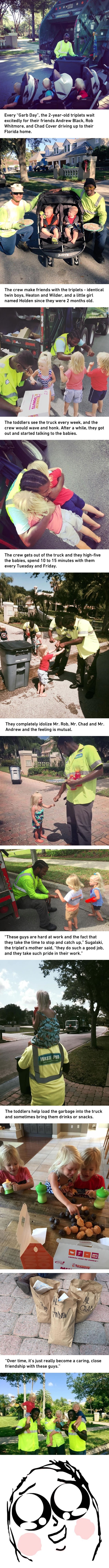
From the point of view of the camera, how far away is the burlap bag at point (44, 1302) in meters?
8.22

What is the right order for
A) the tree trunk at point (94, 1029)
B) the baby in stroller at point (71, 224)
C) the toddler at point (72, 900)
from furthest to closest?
the baby in stroller at point (71, 224)
the tree trunk at point (94, 1029)
the toddler at point (72, 900)

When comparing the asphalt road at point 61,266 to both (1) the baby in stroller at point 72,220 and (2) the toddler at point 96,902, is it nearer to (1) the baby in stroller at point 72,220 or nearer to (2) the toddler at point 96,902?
(1) the baby in stroller at point 72,220

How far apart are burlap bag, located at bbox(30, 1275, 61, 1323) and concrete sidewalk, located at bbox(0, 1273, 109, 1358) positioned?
35mm

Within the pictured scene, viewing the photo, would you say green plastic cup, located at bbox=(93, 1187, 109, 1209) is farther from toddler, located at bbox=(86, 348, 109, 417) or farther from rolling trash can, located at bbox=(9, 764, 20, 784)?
toddler, located at bbox=(86, 348, 109, 417)

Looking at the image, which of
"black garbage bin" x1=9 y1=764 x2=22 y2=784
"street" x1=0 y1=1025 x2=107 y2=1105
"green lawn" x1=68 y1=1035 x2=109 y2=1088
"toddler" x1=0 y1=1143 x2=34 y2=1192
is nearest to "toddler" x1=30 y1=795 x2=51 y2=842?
"black garbage bin" x1=9 y1=764 x2=22 y2=784

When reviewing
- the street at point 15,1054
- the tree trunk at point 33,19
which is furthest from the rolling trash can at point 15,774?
the tree trunk at point 33,19

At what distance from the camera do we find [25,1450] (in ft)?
27.0

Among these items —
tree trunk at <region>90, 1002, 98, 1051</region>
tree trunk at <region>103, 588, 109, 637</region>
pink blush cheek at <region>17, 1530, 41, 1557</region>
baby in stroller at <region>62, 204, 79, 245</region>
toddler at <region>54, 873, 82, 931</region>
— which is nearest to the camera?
pink blush cheek at <region>17, 1530, 41, 1557</region>

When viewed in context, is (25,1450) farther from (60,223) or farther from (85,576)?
(60,223)

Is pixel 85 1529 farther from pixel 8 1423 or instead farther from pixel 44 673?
pixel 44 673

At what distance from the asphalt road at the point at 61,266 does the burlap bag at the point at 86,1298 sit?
8.29 meters

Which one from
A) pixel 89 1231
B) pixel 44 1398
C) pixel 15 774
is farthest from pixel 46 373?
pixel 44 1398

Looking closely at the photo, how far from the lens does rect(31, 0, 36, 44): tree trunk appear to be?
29.5 ft

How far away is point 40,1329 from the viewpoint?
27.2ft
